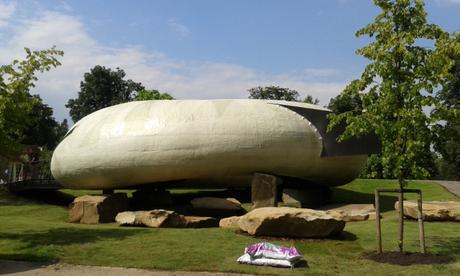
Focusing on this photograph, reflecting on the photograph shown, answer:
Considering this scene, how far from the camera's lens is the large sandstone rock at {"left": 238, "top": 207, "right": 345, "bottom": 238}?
13039 mm

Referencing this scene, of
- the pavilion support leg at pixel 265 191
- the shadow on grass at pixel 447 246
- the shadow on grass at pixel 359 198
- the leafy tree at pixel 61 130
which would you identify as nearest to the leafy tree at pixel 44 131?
the leafy tree at pixel 61 130

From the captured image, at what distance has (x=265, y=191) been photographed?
1942cm

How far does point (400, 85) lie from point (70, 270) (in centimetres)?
762

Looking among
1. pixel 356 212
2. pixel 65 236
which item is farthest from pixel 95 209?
pixel 356 212

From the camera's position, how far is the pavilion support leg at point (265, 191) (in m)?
19.2

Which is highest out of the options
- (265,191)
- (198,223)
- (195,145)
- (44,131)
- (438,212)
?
(44,131)

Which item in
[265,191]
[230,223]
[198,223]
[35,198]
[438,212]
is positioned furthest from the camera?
[35,198]

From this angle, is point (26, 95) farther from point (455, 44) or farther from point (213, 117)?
point (455, 44)

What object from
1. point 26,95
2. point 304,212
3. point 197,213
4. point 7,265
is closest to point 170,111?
point 197,213

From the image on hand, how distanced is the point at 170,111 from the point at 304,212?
8.82 meters

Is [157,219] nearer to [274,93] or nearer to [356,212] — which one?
[356,212]

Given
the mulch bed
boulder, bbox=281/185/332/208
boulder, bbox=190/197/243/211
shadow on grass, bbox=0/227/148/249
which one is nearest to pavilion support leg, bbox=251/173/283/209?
boulder, bbox=190/197/243/211

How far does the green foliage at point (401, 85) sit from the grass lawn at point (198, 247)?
83.8 inches

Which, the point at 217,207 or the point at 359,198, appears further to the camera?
the point at 359,198
